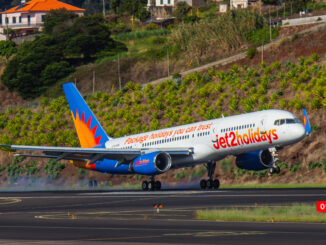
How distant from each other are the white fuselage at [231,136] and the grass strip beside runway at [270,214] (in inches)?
547

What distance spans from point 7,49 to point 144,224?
4426 inches

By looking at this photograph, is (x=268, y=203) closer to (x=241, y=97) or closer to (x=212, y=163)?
(x=212, y=163)

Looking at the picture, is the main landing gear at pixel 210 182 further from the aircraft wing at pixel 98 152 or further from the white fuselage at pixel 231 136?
the aircraft wing at pixel 98 152

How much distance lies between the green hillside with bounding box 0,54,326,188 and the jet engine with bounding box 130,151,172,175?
Answer: 13.2m

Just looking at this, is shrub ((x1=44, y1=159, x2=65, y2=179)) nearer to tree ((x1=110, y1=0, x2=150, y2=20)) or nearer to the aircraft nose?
the aircraft nose

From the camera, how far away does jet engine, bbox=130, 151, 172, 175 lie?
1983 inches

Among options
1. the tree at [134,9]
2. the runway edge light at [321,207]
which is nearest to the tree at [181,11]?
the tree at [134,9]

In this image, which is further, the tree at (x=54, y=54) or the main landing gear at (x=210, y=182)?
the tree at (x=54, y=54)

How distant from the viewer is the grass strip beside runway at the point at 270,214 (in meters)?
27.5

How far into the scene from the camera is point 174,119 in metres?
80.3

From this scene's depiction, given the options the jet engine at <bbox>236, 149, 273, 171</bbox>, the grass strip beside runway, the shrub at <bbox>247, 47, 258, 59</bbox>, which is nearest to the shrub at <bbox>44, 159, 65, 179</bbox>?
the jet engine at <bbox>236, 149, 273, 171</bbox>

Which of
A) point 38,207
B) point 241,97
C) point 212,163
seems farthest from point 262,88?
point 38,207

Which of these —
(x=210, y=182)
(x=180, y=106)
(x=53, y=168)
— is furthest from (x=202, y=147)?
(x=180, y=106)

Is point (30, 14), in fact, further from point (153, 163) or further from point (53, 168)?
point (153, 163)
